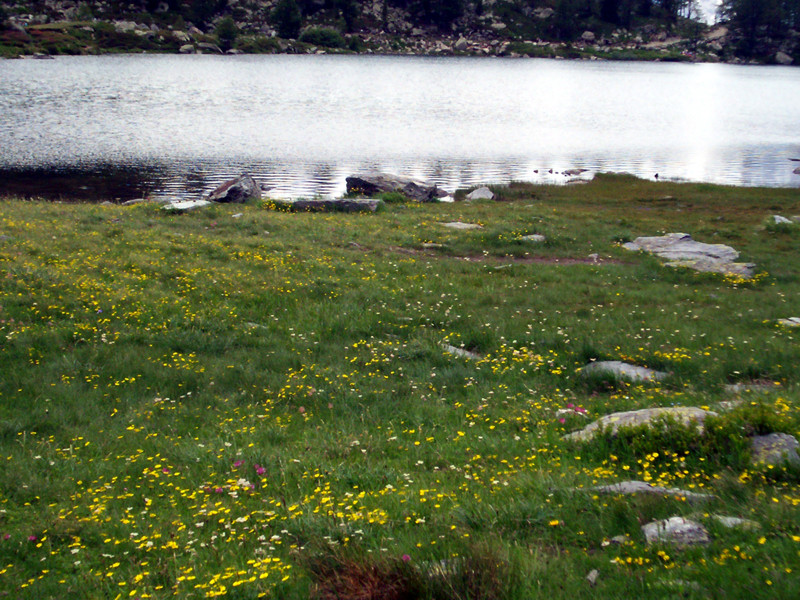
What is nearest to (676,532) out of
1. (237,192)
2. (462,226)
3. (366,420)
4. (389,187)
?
(366,420)

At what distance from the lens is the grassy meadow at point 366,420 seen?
503cm

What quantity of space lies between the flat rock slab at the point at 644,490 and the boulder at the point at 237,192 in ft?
90.4

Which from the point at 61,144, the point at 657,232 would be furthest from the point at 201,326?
the point at 61,144

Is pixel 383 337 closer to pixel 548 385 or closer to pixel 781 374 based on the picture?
pixel 548 385

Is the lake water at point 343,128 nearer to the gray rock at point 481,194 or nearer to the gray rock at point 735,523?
the gray rock at point 481,194

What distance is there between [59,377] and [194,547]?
6.00 meters

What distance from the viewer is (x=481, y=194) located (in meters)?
36.1

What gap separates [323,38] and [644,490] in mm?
190528

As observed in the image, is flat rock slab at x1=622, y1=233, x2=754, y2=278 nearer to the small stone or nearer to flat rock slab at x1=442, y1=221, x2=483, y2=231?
the small stone

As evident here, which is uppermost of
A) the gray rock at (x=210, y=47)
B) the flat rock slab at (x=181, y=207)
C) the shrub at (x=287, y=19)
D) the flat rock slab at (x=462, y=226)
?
the shrub at (x=287, y=19)

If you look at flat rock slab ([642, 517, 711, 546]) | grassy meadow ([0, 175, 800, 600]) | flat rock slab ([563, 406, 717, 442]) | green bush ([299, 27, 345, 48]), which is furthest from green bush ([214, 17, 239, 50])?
flat rock slab ([642, 517, 711, 546])

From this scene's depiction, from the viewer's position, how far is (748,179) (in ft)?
153

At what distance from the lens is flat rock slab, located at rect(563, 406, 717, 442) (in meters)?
7.48

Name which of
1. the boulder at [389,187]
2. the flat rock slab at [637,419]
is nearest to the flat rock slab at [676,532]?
the flat rock slab at [637,419]
